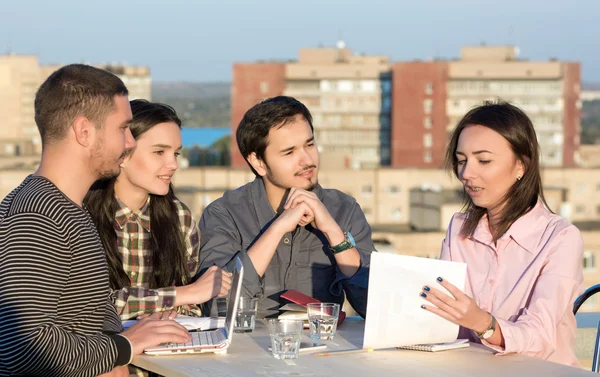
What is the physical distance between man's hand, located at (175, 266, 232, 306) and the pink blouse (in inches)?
31.2

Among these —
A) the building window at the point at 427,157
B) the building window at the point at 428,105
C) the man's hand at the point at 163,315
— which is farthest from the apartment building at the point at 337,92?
the man's hand at the point at 163,315

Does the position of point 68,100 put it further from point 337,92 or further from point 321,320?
point 337,92

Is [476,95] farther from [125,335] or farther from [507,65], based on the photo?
[125,335]

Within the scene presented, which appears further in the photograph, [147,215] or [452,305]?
[147,215]

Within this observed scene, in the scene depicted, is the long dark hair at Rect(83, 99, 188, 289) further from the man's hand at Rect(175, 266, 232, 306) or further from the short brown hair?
Answer: the short brown hair

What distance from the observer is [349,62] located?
96.7m

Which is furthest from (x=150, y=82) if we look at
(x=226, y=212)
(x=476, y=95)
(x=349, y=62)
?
(x=226, y=212)

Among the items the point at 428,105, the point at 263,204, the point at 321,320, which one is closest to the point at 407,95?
the point at 428,105

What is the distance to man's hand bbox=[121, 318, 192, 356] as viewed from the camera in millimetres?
3158

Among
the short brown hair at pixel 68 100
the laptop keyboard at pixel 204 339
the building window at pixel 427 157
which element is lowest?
the building window at pixel 427 157

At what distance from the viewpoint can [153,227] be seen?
158 inches

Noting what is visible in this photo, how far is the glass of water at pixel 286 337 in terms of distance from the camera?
315 centimetres

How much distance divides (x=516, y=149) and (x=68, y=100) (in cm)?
144

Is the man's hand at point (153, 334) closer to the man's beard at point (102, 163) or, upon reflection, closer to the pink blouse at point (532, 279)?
the man's beard at point (102, 163)
